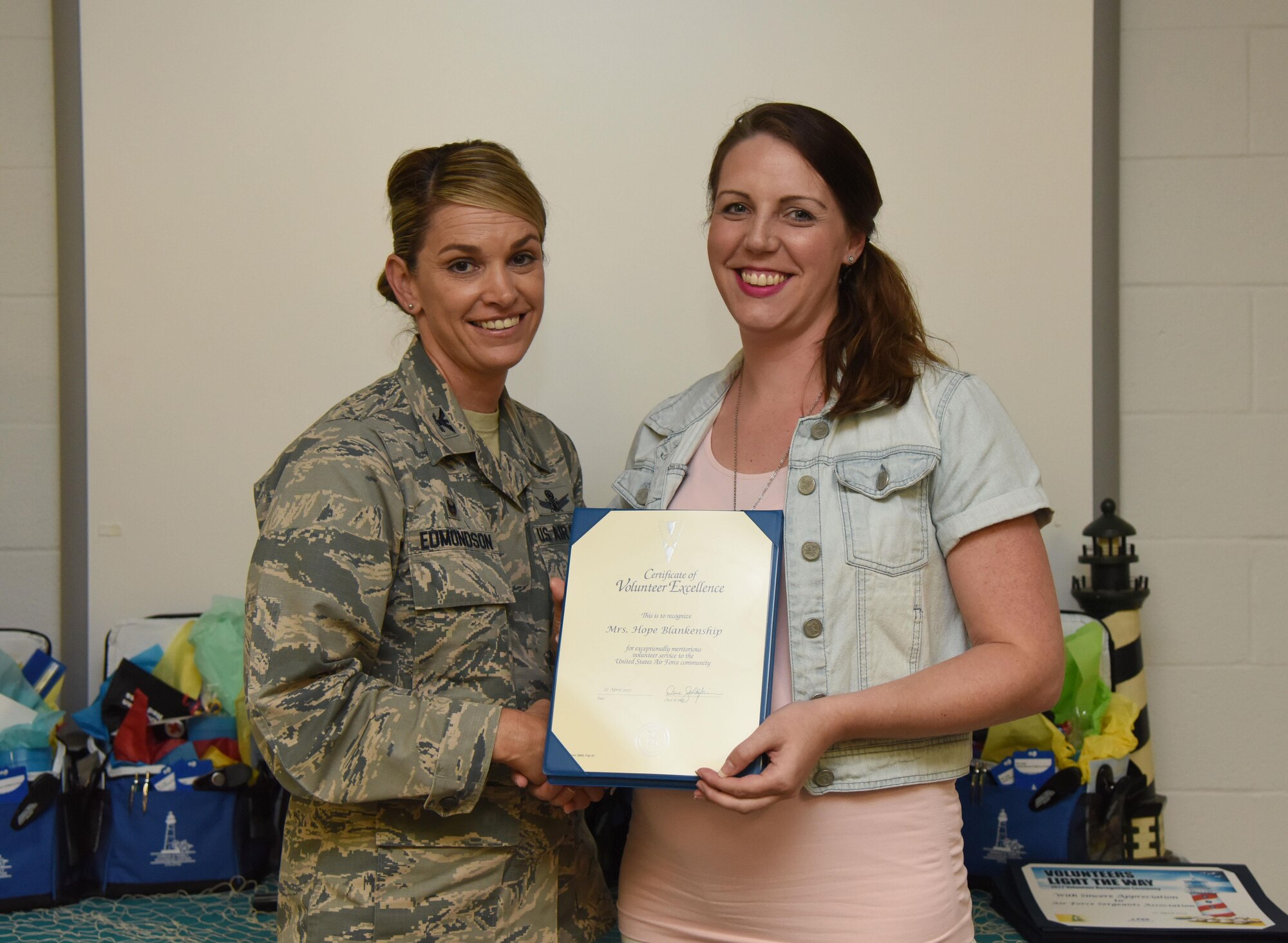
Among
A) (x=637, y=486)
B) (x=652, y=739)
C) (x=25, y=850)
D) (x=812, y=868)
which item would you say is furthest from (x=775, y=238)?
(x=25, y=850)

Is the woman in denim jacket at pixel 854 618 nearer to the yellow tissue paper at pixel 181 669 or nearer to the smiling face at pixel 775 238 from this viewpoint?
the smiling face at pixel 775 238

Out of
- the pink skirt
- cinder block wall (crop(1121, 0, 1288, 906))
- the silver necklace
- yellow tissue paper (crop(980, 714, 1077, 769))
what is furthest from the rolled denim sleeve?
cinder block wall (crop(1121, 0, 1288, 906))

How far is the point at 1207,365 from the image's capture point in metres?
2.44

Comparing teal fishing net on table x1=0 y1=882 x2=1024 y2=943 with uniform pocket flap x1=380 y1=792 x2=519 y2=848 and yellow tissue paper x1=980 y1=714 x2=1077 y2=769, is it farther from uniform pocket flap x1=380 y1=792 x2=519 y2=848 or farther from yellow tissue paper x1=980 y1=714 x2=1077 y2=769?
uniform pocket flap x1=380 y1=792 x2=519 y2=848

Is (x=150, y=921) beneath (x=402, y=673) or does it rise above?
beneath

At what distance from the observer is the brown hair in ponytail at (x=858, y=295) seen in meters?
1.32

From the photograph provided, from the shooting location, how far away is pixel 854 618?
125 centimetres

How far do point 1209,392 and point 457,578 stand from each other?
76.8 inches

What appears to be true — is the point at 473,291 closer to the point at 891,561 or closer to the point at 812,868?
the point at 891,561

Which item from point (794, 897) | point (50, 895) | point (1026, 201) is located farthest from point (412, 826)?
point (1026, 201)

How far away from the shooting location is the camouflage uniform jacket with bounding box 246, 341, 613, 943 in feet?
4.00

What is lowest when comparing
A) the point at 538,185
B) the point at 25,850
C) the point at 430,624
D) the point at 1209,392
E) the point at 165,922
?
the point at 165,922

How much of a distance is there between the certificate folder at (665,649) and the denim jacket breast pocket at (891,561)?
121mm

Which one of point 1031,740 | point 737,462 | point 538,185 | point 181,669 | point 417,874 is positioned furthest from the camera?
point 538,185
